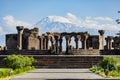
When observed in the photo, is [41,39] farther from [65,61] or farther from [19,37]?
[65,61]

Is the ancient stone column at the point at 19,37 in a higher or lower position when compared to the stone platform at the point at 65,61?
higher

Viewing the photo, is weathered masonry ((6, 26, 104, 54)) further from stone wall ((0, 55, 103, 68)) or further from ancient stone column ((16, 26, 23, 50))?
stone wall ((0, 55, 103, 68))

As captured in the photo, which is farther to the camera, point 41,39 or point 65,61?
point 41,39

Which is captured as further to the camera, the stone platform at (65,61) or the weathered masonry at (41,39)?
the weathered masonry at (41,39)

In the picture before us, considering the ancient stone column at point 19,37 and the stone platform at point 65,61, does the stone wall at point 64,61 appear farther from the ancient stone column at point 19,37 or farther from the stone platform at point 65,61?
the ancient stone column at point 19,37

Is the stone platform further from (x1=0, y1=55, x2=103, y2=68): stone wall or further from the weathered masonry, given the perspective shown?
the weathered masonry

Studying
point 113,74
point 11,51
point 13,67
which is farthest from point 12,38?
point 113,74

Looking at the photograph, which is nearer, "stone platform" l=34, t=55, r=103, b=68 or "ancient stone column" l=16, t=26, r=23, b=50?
"stone platform" l=34, t=55, r=103, b=68

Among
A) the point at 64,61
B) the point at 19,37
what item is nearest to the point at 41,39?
the point at 19,37

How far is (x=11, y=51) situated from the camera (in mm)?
75438

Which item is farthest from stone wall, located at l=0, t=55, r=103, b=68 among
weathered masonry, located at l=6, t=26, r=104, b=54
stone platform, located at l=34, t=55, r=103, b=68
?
weathered masonry, located at l=6, t=26, r=104, b=54

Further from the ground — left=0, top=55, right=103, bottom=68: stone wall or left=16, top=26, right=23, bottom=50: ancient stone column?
left=16, top=26, right=23, bottom=50: ancient stone column

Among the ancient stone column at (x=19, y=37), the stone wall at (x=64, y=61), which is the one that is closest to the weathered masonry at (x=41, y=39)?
the ancient stone column at (x=19, y=37)

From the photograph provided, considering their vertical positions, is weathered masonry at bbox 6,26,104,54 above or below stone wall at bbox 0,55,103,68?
above
